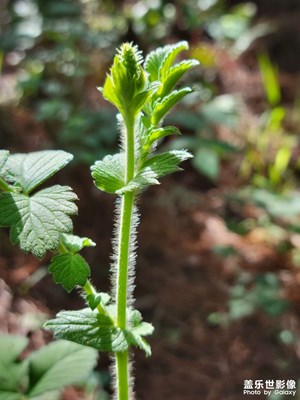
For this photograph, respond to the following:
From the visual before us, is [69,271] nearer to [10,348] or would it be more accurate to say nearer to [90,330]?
[90,330]

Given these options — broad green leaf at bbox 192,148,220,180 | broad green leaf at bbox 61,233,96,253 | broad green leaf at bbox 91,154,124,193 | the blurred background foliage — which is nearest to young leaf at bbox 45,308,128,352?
broad green leaf at bbox 61,233,96,253

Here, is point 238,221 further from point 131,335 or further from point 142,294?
point 131,335

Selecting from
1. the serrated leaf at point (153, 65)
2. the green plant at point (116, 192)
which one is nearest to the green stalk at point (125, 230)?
the green plant at point (116, 192)

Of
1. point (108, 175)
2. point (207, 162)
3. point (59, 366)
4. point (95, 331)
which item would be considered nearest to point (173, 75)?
point (108, 175)

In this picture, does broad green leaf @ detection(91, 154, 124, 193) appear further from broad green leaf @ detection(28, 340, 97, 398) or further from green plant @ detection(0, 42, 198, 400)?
broad green leaf @ detection(28, 340, 97, 398)

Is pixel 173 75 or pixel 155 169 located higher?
pixel 173 75

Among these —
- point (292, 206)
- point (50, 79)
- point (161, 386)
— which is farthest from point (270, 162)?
point (161, 386)

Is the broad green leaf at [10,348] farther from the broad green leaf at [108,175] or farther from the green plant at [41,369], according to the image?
the broad green leaf at [108,175]
